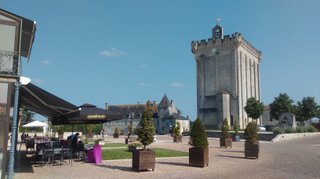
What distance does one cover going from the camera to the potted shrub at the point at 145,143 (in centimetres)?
1162

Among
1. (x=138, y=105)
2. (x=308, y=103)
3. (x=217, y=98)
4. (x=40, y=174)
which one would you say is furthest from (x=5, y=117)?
(x=138, y=105)

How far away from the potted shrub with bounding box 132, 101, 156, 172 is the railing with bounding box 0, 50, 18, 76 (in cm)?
495

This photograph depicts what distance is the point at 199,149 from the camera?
1321cm

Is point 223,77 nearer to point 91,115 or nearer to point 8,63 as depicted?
point 91,115

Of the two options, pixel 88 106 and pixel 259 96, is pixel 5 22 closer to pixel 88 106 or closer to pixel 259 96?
pixel 88 106

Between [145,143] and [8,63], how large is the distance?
559 cm

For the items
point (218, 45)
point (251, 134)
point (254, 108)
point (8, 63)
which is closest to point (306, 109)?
point (254, 108)

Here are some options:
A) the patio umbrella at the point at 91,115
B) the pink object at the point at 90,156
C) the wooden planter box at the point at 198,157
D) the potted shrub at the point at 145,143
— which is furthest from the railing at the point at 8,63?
the wooden planter box at the point at 198,157

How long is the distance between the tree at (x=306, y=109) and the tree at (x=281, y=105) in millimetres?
7339

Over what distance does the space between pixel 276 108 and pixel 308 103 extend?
10.6m

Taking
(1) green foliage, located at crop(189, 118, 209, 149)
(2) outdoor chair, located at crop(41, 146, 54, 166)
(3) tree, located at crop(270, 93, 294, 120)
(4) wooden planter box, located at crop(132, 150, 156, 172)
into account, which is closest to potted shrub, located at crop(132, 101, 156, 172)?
(4) wooden planter box, located at crop(132, 150, 156, 172)

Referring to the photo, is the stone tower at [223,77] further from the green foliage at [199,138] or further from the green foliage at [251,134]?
the green foliage at [199,138]

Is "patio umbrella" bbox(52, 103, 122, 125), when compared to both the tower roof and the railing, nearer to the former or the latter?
the railing

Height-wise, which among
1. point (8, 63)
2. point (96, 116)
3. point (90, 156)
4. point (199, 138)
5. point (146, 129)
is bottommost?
point (90, 156)
